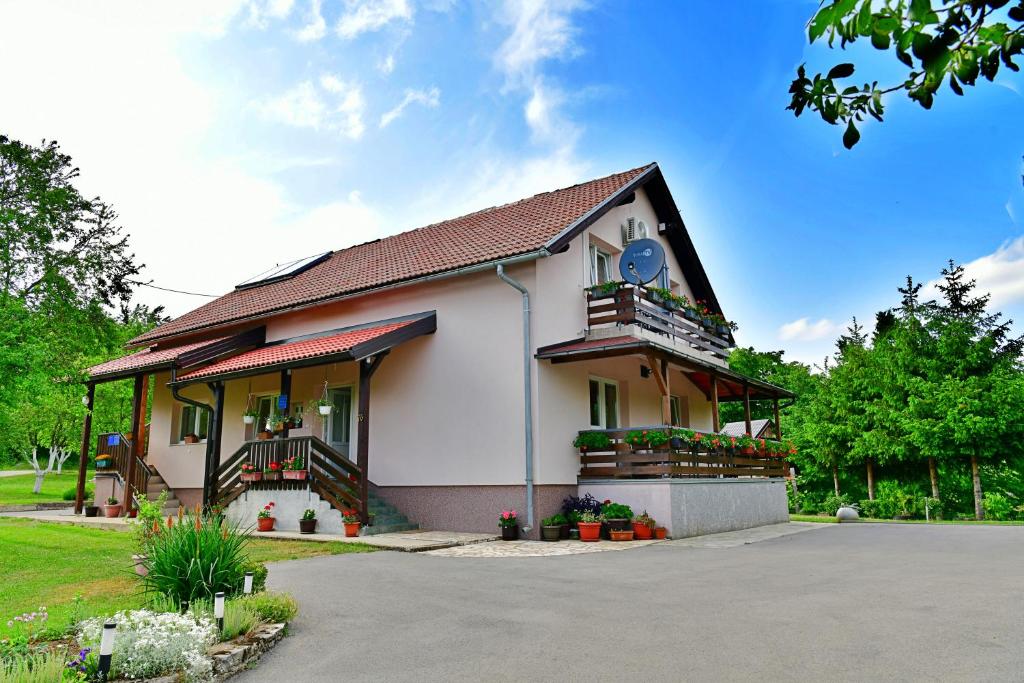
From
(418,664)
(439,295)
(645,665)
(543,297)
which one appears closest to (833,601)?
(645,665)

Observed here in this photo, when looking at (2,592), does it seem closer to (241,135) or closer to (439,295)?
(439,295)

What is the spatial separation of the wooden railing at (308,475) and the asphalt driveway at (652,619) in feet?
9.31

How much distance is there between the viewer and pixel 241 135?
552 inches

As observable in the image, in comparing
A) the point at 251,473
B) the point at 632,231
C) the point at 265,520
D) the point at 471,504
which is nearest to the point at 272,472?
the point at 251,473

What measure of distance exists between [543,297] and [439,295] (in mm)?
2318

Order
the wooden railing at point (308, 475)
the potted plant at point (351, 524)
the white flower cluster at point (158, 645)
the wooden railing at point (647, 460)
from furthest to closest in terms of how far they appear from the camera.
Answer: the wooden railing at point (308, 475), the wooden railing at point (647, 460), the potted plant at point (351, 524), the white flower cluster at point (158, 645)

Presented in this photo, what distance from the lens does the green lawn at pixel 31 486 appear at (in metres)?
23.7

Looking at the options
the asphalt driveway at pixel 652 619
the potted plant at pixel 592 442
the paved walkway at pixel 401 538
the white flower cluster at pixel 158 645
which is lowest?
the asphalt driveway at pixel 652 619

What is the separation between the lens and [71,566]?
26.7 feet

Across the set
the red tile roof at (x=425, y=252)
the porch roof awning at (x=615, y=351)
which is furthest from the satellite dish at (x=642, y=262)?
the porch roof awning at (x=615, y=351)

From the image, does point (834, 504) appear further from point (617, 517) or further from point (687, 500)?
point (617, 517)

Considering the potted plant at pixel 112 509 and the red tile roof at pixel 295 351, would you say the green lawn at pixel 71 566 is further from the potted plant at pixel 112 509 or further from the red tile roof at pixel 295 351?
the red tile roof at pixel 295 351

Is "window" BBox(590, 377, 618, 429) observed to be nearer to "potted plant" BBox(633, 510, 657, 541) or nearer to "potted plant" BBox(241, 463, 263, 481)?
"potted plant" BBox(633, 510, 657, 541)

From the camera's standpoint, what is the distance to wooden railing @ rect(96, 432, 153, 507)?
1620cm
